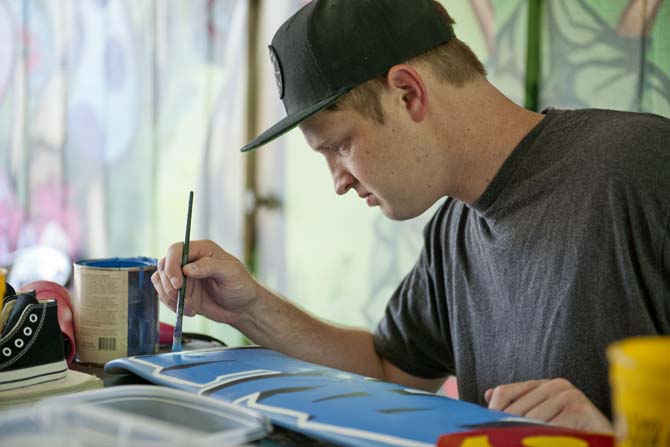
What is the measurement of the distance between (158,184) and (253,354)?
2.57m

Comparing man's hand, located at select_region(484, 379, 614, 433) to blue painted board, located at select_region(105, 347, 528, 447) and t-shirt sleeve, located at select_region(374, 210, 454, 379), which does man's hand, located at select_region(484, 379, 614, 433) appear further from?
t-shirt sleeve, located at select_region(374, 210, 454, 379)

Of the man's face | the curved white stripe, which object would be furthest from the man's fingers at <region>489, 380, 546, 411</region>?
the man's face

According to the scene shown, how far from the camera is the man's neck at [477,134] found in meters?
1.34

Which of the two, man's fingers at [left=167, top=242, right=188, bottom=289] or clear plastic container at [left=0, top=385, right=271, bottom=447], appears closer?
clear plastic container at [left=0, top=385, right=271, bottom=447]

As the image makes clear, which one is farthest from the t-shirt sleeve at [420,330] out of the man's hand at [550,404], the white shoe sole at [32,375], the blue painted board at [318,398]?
the white shoe sole at [32,375]

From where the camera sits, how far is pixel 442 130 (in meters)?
1.34

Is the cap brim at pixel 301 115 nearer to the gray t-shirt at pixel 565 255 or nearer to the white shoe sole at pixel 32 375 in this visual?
the gray t-shirt at pixel 565 255

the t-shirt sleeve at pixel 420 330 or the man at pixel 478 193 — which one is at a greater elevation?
the man at pixel 478 193

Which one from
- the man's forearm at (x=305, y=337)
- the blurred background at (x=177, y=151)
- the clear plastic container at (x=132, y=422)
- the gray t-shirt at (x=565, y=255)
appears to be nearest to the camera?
the clear plastic container at (x=132, y=422)

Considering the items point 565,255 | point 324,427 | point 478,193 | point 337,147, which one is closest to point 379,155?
point 337,147

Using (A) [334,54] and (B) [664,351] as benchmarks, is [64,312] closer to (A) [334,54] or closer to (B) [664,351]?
(A) [334,54]

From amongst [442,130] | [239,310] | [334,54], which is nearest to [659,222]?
[442,130]

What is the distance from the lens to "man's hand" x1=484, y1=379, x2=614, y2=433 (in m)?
0.90

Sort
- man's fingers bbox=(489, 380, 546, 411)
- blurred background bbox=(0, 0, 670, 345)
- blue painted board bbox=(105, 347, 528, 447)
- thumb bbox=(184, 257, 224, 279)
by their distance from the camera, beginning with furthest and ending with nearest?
1. blurred background bbox=(0, 0, 670, 345)
2. thumb bbox=(184, 257, 224, 279)
3. man's fingers bbox=(489, 380, 546, 411)
4. blue painted board bbox=(105, 347, 528, 447)
